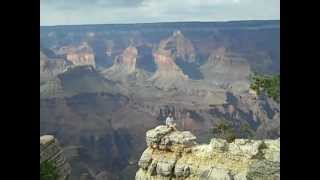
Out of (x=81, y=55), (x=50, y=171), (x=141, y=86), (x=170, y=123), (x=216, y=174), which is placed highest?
(x=81, y=55)

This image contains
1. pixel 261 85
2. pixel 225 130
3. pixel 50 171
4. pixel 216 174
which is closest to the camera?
pixel 50 171

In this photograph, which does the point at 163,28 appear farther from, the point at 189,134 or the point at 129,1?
the point at 189,134

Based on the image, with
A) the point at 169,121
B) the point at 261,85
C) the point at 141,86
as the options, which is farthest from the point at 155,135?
A: the point at 261,85

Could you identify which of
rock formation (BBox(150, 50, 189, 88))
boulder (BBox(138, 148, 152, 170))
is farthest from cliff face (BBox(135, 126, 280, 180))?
rock formation (BBox(150, 50, 189, 88))

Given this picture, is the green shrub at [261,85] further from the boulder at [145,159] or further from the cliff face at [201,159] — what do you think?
the boulder at [145,159]

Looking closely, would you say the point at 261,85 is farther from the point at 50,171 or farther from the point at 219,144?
the point at 50,171
